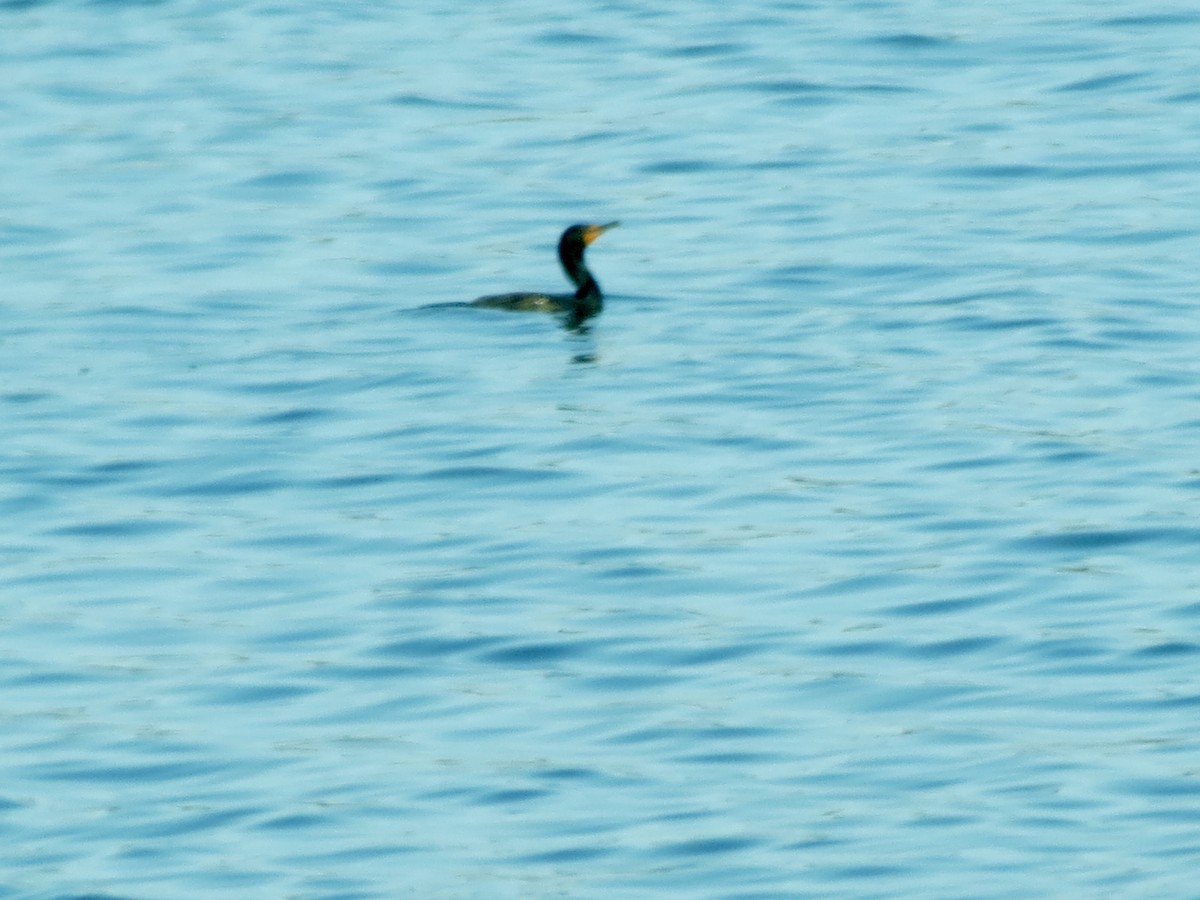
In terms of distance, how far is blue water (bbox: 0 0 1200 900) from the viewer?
8539mm

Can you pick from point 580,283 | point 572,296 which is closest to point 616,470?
point 572,296

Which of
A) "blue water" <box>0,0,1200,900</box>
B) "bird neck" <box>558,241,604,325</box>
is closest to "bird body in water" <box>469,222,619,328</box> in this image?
"bird neck" <box>558,241,604,325</box>

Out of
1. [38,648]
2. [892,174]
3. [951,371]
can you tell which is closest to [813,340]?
[951,371]

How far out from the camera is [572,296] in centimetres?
1588

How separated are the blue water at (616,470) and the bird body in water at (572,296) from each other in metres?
0.11

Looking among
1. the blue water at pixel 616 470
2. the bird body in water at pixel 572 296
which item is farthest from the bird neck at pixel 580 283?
the blue water at pixel 616 470

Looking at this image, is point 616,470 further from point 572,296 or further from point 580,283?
point 580,283

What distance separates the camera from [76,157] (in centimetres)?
2034

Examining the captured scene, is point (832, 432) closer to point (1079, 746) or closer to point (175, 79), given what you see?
point (1079, 746)

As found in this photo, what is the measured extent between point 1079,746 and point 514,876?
70.9 inches

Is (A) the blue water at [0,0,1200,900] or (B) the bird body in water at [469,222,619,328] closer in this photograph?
(A) the blue water at [0,0,1200,900]

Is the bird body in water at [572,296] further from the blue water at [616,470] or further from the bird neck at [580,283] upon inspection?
the blue water at [616,470]

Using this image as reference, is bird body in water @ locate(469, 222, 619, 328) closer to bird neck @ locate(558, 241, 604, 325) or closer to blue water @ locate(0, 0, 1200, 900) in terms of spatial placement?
bird neck @ locate(558, 241, 604, 325)

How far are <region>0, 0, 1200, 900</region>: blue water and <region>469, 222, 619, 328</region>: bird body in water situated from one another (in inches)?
4.3
